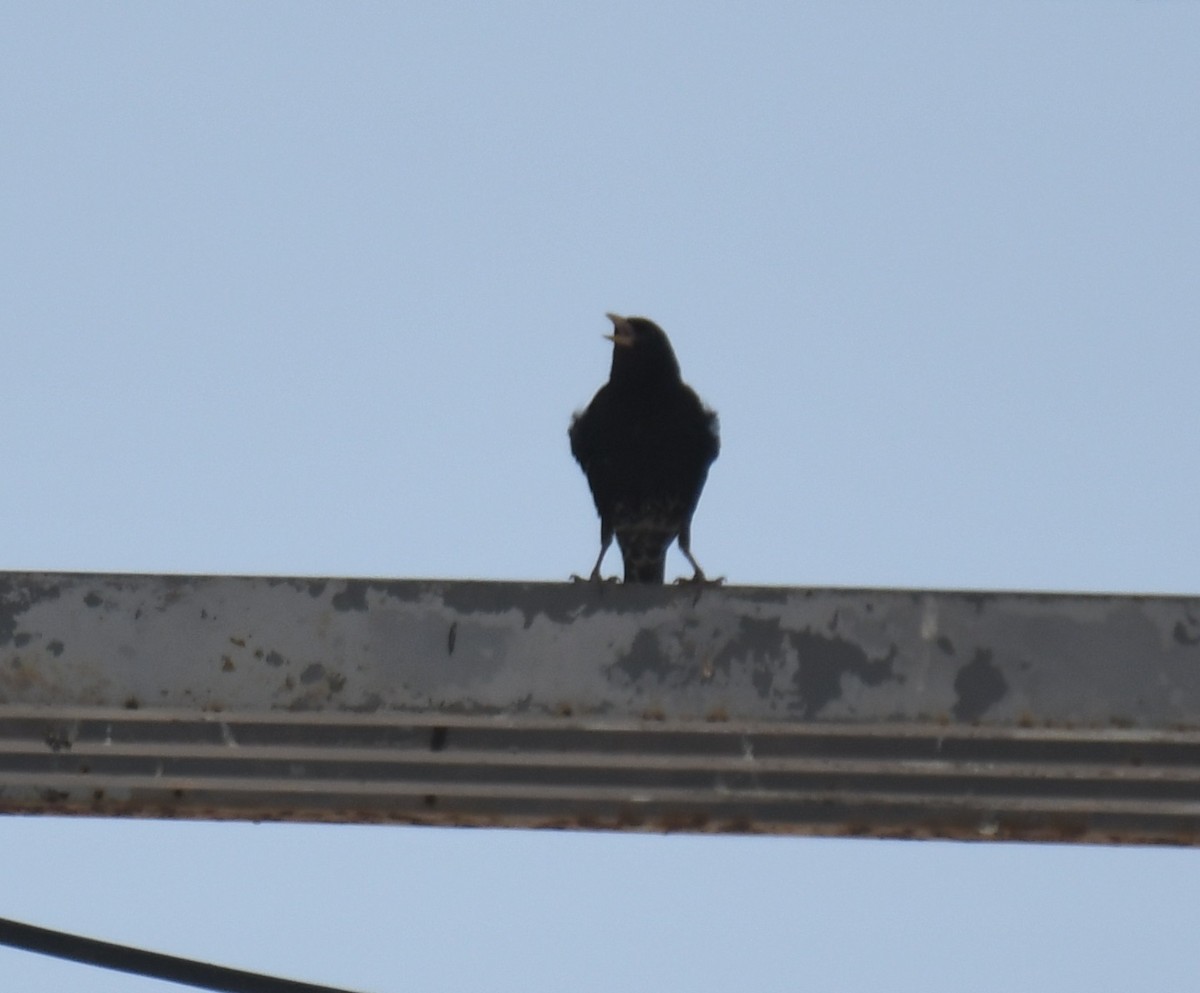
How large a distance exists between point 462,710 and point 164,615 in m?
0.37

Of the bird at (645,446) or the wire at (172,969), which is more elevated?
the bird at (645,446)

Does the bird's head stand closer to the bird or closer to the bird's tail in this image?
the bird

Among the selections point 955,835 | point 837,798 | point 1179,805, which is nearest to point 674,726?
point 837,798

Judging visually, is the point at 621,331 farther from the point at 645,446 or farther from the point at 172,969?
the point at 172,969

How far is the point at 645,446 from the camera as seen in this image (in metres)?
5.76

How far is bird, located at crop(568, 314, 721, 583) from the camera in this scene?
577 cm

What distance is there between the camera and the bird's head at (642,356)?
5.95 metres

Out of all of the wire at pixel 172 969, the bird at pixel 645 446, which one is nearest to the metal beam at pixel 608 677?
the wire at pixel 172 969

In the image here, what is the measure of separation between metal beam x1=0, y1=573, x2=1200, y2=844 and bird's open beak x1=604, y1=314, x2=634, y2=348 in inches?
154

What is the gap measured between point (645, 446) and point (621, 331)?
547mm

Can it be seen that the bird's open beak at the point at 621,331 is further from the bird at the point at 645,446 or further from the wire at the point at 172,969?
the wire at the point at 172,969

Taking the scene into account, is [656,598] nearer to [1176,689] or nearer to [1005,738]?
[1005,738]

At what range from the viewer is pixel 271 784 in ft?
7.56

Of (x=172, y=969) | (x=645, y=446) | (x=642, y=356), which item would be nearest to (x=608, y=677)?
(x=172, y=969)
